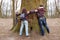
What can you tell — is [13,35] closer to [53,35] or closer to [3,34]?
[3,34]

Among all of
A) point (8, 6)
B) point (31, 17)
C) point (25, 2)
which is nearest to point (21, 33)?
point (31, 17)

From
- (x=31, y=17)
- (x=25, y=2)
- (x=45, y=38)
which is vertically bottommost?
(x=45, y=38)

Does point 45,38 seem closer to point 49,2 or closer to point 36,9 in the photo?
point 36,9

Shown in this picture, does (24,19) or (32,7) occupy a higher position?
(32,7)

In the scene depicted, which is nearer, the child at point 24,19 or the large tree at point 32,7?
the child at point 24,19

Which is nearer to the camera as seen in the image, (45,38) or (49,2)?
(45,38)

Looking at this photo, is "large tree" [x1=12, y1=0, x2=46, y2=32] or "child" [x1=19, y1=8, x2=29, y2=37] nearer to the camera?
"child" [x1=19, y1=8, x2=29, y2=37]

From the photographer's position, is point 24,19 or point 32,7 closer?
point 24,19

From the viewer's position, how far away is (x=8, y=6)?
21.0 m

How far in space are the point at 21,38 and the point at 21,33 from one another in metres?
0.53

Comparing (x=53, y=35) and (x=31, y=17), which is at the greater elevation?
(x=31, y=17)

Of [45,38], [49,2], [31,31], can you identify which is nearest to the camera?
[45,38]

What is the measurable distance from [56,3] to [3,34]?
11.0 metres

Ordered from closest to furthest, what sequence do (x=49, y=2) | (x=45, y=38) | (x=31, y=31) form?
1. (x=45, y=38)
2. (x=31, y=31)
3. (x=49, y=2)
